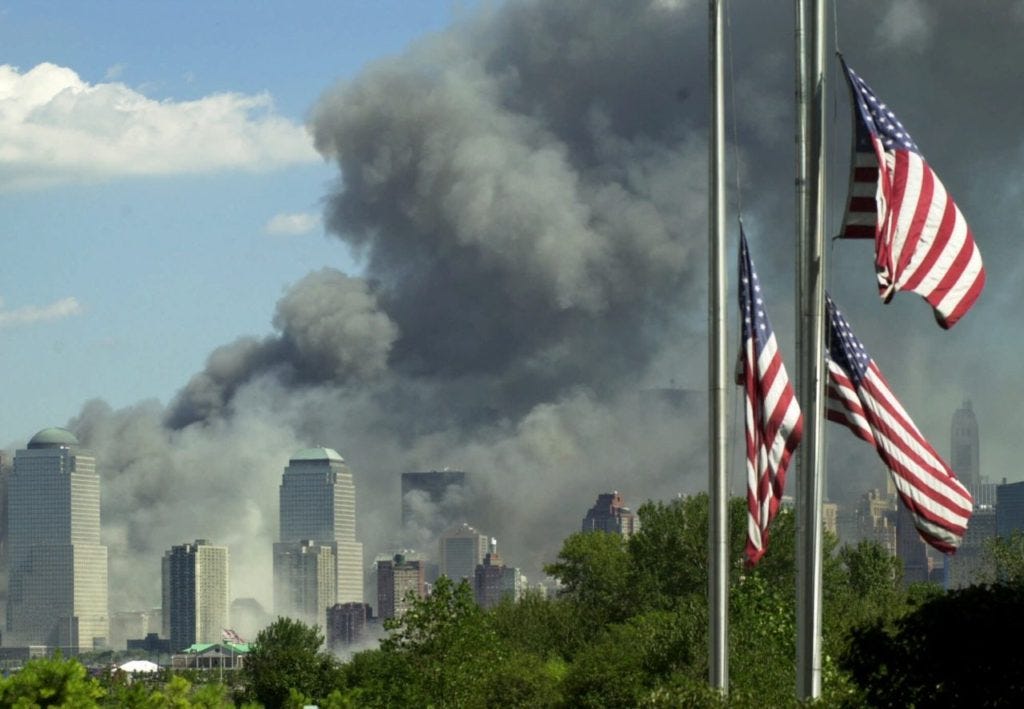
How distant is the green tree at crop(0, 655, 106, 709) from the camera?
28.0 meters

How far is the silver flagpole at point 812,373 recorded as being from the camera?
21.9 meters

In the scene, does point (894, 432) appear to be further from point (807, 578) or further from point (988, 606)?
point (988, 606)

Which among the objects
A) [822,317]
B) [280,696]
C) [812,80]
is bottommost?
[280,696]

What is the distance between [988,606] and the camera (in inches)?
738

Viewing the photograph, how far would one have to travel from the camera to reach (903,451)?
71.5 ft

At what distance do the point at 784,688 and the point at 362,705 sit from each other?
17357 millimetres

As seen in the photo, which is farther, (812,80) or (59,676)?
(59,676)

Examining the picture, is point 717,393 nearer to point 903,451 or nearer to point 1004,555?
point 903,451

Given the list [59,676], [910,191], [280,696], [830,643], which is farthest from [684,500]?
[910,191]

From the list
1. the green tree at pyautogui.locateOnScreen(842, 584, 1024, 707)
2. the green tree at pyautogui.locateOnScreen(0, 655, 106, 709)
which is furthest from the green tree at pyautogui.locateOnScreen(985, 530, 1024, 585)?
the green tree at pyautogui.locateOnScreen(842, 584, 1024, 707)

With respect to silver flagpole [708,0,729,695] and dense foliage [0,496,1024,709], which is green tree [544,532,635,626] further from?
silver flagpole [708,0,729,695]

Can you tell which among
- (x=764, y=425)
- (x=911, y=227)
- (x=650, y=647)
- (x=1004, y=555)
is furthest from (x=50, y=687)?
(x=1004, y=555)

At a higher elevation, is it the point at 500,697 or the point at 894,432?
the point at 894,432

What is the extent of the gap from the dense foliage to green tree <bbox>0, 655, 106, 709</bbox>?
0.06 feet
